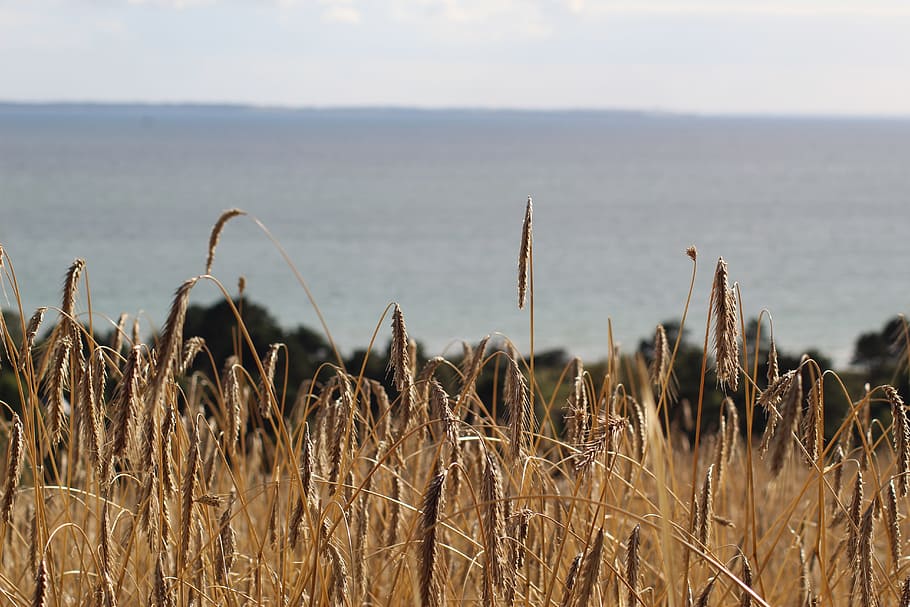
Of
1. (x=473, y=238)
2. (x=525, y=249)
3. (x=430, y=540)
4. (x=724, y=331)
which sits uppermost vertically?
(x=525, y=249)

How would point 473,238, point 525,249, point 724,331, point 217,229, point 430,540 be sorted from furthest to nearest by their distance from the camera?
point 473,238
point 217,229
point 525,249
point 724,331
point 430,540

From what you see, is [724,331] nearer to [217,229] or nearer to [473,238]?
[217,229]

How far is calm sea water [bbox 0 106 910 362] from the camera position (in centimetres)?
2784

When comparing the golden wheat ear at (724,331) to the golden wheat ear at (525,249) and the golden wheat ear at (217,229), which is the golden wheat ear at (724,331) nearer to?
the golden wheat ear at (525,249)

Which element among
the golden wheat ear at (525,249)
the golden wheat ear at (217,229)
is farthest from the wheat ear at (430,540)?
the golden wheat ear at (217,229)

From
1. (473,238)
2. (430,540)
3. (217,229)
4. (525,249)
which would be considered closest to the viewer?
(430,540)

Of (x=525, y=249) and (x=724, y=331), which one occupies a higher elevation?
(x=525, y=249)

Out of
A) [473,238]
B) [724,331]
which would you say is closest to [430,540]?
[724,331]

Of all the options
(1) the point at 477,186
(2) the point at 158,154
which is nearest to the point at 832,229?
(1) the point at 477,186

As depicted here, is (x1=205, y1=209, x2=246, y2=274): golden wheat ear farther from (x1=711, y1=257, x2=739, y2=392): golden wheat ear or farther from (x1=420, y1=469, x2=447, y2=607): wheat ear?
(x1=711, y1=257, x2=739, y2=392): golden wheat ear

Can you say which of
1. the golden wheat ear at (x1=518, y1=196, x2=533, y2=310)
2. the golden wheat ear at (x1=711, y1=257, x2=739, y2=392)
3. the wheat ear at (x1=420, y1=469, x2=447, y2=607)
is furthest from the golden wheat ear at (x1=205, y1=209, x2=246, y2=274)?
the golden wheat ear at (x1=711, y1=257, x2=739, y2=392)

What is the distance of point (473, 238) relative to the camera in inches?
1866

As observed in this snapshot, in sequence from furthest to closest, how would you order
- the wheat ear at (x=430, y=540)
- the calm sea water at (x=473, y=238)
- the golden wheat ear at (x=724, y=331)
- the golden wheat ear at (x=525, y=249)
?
1. the calm sea water at (x=473, y=238)
2. the golden wheat ear at (x=525, y=249)
3. the golden wheat ear at (x=724, y=331)
4. the wheat ear at (x=430, y=540)

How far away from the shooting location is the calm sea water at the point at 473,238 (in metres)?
27.8
